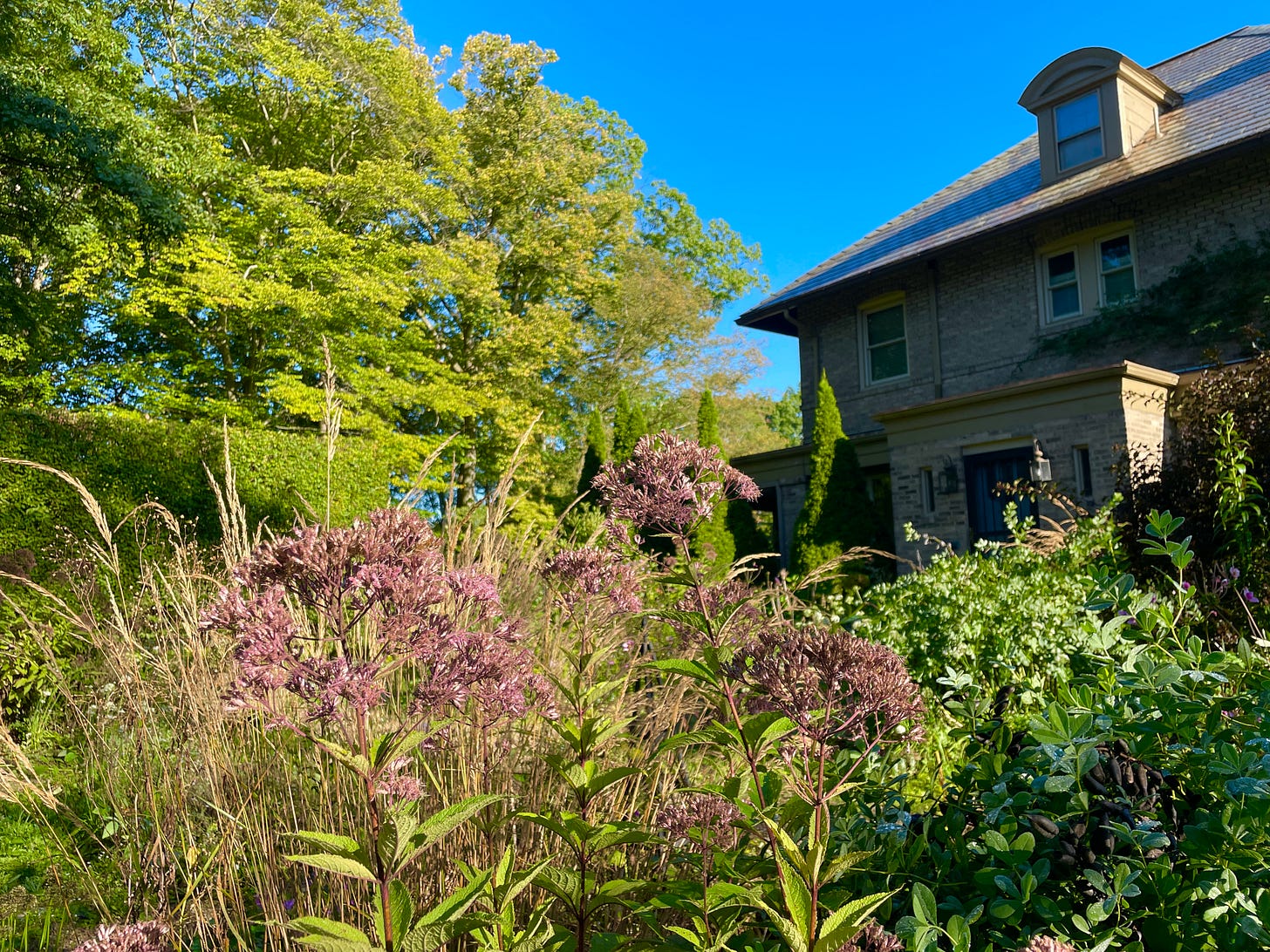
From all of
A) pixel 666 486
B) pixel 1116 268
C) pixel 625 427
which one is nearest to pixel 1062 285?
pixel 1116 268

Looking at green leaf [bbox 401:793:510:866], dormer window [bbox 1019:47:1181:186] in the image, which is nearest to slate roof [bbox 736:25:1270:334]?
dormer window [bbox 1019:47:1181:186]

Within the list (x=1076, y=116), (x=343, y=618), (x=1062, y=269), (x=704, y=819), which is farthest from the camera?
(x=1076, y=116)

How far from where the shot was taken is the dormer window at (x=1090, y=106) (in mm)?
11867

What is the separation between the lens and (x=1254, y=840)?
1.25 meters

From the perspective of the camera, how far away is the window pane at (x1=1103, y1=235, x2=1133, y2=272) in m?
11.6

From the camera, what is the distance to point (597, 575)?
7.07 ft

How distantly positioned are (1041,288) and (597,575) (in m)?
12.3

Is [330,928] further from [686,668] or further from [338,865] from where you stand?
[686,668]

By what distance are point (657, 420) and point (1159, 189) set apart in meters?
13.7

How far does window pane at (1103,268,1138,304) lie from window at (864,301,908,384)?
3.08 m

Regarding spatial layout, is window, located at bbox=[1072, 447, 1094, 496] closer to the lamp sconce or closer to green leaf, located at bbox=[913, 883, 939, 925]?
the lamp sconce

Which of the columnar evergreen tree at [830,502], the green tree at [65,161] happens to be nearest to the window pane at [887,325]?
the columnar evergreen tree at [830,502]

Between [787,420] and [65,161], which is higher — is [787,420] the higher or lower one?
the higher one

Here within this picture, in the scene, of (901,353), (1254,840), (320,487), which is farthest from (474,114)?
(1254,840)
